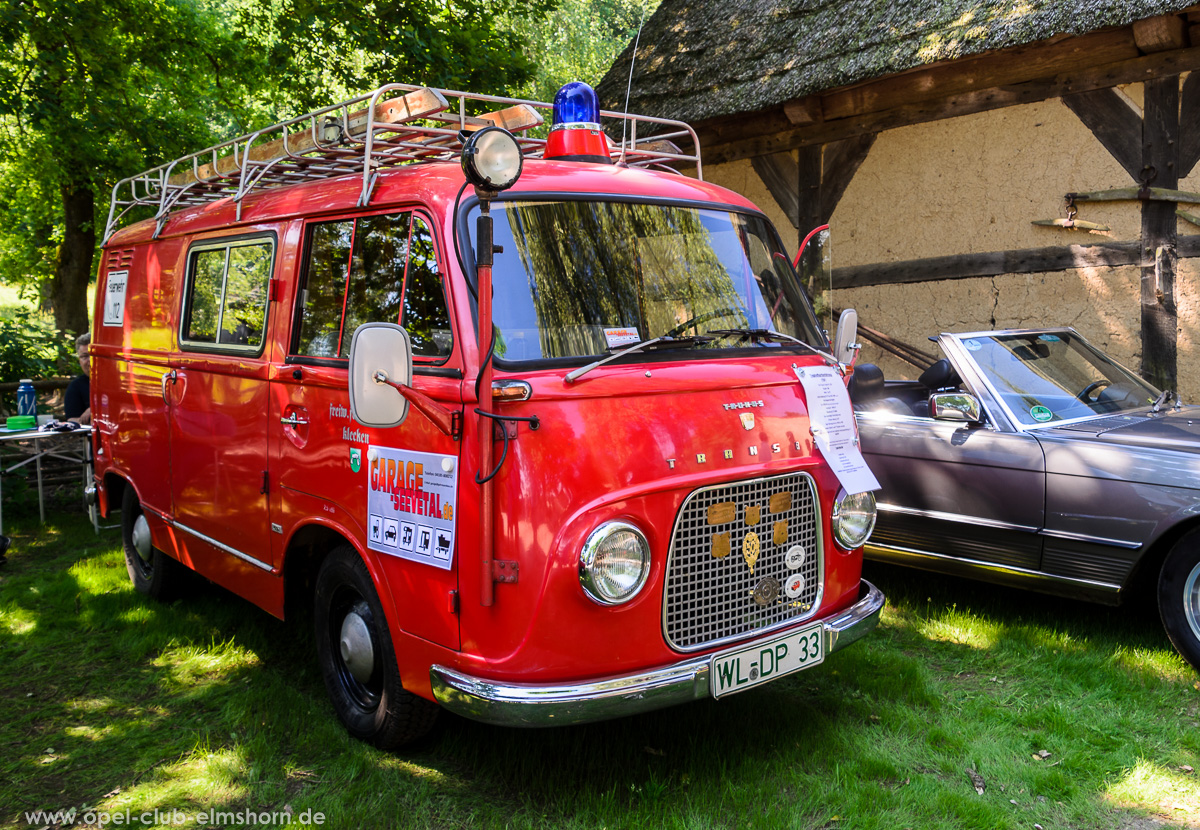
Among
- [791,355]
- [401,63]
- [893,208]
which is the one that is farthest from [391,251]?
[401,63]

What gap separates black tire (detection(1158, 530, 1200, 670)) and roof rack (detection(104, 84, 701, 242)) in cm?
305

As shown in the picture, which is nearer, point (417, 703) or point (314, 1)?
point (417, 703)

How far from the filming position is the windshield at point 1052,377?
5215mm

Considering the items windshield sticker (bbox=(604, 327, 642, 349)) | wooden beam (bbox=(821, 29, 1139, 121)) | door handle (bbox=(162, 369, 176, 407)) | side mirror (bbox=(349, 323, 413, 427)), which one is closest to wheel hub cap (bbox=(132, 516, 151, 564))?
door handle (bbox=(162, 369, 176, 407))

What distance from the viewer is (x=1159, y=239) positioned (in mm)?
7254

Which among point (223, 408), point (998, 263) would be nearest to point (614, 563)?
point (223, 408)

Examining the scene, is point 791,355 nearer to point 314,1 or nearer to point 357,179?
point 357,179

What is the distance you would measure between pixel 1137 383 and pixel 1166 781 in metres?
2.93

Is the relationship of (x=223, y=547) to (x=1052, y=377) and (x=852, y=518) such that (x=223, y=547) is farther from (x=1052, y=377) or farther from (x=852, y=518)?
(x=1052, y=377)

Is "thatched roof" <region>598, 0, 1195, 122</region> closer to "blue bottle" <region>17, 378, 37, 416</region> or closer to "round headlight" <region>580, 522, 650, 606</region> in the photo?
"round headlight" <region>580, 522, 650, 606</region>

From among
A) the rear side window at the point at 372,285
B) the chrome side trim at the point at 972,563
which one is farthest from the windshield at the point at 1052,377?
the rear side window at the point at 372,285

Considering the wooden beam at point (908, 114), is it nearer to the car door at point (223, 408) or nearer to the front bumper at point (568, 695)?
the car door at point (223, 408)

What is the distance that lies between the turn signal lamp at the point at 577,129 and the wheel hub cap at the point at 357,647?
2.25 meters

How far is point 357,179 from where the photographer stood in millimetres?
3961
